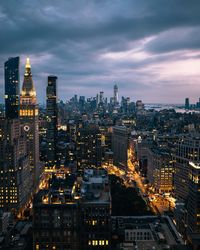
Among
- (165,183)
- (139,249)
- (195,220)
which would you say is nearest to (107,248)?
(139,249)

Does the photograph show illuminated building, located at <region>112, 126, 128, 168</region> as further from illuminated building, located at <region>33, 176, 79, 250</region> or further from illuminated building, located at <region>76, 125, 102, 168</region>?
illuminated building, located at <region>33, 176, 79, 250</region>

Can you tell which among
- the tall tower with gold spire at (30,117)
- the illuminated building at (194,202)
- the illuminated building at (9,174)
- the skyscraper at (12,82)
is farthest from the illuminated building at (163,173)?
the skyscraper at (12,82)

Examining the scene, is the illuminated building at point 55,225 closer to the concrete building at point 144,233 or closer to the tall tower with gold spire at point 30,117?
the concrete building at point 144,233

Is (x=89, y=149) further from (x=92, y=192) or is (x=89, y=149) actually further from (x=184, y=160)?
(x=92, y=192)

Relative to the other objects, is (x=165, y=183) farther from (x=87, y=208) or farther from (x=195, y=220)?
(x=87, y=208)

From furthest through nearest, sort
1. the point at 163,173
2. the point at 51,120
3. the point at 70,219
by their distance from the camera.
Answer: the point at 51,120
the point at 163,173
the point at 70,219

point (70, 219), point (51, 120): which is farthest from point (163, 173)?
point (51, 120)

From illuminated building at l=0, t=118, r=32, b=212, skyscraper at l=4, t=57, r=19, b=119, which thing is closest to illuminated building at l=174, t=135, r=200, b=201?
illuminated building at l=0, t=118, r=32, b=212
